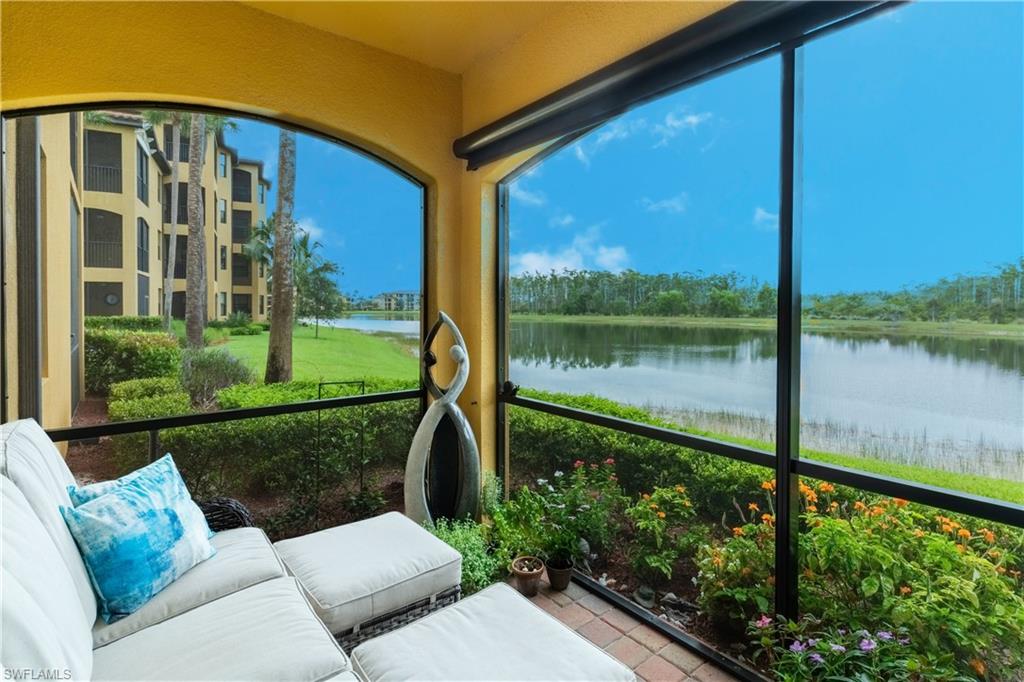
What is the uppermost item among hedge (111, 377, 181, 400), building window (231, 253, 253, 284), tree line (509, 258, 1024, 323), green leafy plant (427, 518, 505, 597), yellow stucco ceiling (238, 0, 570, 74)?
yellow stucco ceiling (238, 0, 570, 74)

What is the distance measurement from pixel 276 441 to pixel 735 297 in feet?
8.78

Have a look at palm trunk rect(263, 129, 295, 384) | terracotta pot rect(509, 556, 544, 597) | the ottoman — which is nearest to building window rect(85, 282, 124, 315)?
palm trunk rect(263, 129, 295, 384)

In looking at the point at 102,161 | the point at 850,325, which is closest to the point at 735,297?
the point at 850,325

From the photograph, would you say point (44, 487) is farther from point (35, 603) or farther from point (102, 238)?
point (102, 238)

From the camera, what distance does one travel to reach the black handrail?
2297mm

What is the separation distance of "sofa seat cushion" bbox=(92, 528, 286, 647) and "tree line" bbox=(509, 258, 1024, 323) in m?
2.00

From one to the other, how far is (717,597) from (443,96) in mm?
3421

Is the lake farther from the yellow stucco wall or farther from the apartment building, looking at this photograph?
the apartment building

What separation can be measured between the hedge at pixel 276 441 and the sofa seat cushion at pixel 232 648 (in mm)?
1263

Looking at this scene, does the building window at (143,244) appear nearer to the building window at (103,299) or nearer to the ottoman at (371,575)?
the building window at (103,299)

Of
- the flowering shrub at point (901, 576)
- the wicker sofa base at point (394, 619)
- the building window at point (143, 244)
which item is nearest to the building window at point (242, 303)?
the building window at point (143, 244)

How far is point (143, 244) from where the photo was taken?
2463 mm

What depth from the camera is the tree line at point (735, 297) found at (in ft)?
4.66

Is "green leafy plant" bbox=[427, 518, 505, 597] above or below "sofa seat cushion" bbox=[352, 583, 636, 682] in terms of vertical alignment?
below
